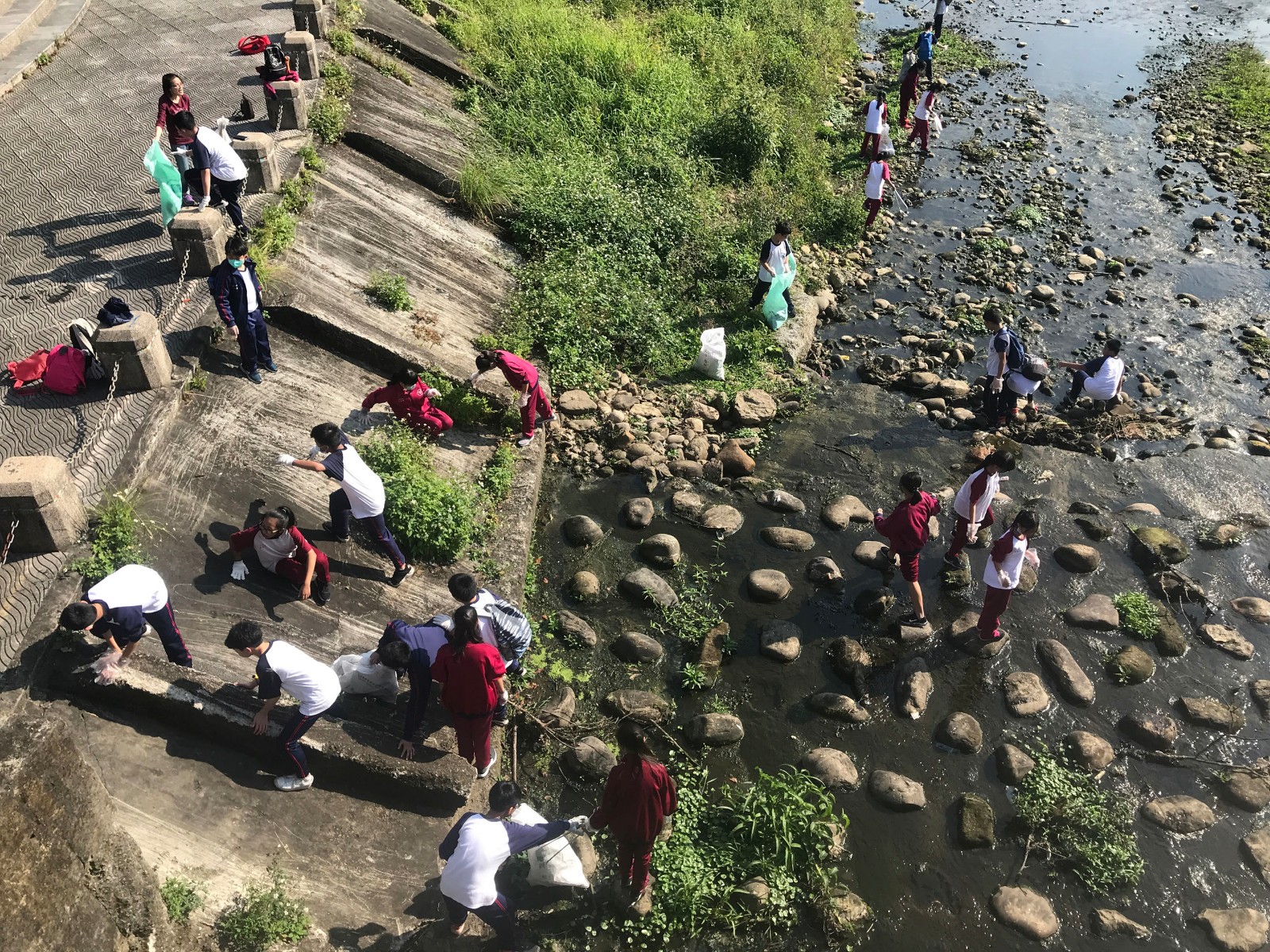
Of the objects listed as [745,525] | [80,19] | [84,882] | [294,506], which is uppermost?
[80,19]

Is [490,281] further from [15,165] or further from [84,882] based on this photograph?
[84,882]

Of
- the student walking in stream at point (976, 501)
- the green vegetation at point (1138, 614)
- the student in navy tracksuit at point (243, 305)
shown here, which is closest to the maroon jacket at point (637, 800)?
the student walking in stream at point (976, 501)

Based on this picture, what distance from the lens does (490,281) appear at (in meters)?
12.7

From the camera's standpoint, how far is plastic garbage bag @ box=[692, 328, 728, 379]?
11922 millimetres

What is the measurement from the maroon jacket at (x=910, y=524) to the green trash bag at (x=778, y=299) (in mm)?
4853

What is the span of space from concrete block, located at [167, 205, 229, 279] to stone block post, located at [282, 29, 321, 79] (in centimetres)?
546

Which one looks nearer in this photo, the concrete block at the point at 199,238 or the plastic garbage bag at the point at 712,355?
the concrete block at the point at 199,238

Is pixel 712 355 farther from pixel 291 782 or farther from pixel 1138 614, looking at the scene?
pixel 291 782

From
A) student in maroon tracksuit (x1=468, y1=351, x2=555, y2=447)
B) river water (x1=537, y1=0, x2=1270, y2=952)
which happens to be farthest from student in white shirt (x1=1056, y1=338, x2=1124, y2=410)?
student in maroon tracksuit (x1=468, y1=351, x2=555, y2=447)

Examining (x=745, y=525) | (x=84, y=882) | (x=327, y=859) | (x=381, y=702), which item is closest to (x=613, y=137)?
(x=745, y=525)

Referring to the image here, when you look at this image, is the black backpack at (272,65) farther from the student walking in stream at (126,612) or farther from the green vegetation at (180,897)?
the green vegetation at (180,897)

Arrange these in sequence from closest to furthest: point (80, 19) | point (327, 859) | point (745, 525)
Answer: point (327, 859) < point (745, 525) < point (80, 19)

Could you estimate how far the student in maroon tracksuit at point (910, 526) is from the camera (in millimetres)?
8461

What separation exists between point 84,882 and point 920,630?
23.6 feet
